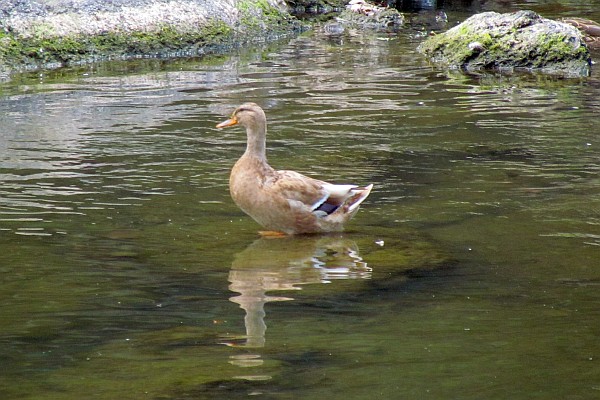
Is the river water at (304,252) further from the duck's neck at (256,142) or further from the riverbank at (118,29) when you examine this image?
the riverbank at (118,29)

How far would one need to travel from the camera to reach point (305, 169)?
9.63 m

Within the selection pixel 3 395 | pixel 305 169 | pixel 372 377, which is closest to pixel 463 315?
pixel 372 377

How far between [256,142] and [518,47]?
353 inches

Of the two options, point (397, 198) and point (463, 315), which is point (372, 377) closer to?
point (463, 315)

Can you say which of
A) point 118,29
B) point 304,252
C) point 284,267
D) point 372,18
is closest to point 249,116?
point 304,252

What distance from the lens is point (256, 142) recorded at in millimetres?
7996

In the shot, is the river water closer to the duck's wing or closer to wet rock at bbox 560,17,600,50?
the duck's wing

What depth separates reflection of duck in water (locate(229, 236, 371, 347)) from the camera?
605 cm

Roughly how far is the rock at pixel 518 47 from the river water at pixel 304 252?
2221mm

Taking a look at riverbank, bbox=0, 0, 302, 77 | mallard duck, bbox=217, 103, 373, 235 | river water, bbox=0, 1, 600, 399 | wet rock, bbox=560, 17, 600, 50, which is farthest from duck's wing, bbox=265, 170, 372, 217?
wet rock, bbox=560, 17, 600, 50

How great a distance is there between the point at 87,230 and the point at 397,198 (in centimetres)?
262

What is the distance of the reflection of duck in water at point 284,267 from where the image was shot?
19.9 ft

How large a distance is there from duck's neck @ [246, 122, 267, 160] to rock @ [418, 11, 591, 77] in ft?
27.6

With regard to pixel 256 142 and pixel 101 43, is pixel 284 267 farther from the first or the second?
pixel 101 43
